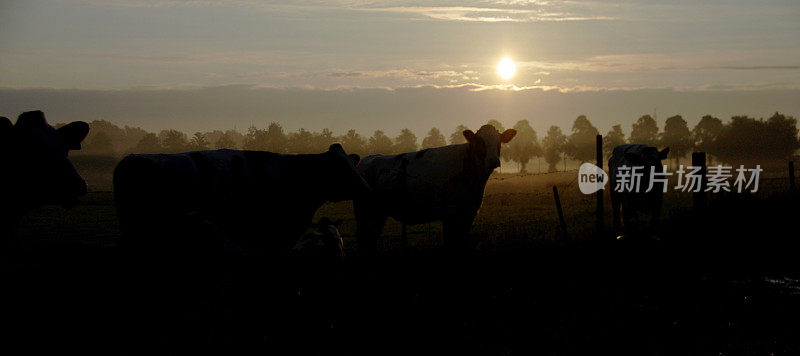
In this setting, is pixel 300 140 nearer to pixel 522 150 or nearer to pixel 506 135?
pixel 522 150

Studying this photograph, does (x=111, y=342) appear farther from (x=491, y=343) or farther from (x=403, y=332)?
(x=491, y=343)

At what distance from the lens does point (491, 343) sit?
716 centimetres

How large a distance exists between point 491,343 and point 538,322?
107cm

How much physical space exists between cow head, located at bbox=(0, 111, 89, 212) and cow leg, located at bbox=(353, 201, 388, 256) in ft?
21.7

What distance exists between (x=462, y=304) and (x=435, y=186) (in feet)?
11.9

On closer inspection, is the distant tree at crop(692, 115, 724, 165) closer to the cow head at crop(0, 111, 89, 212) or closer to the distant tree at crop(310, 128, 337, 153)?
the distant tree at crop(310, 128, 337, 153)

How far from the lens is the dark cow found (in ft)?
26.2

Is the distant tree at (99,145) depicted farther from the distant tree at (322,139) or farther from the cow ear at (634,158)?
the cow ear at (634,158)

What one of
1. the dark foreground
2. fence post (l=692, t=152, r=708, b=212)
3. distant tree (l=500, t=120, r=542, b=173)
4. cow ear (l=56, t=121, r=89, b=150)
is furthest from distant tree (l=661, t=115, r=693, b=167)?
cow ear (l=56, t=121, r=89, b=150)

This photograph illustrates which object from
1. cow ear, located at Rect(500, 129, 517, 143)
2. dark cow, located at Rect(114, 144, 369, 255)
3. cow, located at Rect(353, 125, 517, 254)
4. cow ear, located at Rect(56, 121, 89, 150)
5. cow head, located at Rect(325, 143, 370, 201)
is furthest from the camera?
cow ear, located at Rect(500, 129, 517, 143)

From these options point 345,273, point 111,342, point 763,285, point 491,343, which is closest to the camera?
point 111,342

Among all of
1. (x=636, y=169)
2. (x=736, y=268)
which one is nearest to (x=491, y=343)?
(x=736, y=268)

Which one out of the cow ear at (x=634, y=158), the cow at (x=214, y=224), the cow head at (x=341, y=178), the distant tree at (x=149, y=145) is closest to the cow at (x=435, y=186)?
the cow at (x=214, y=224)

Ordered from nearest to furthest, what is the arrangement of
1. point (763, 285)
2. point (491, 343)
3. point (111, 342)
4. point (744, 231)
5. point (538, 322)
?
point (111, 342) < point (491, 343) < point (538, 322) < point (763, 285) < point (744, 231)
